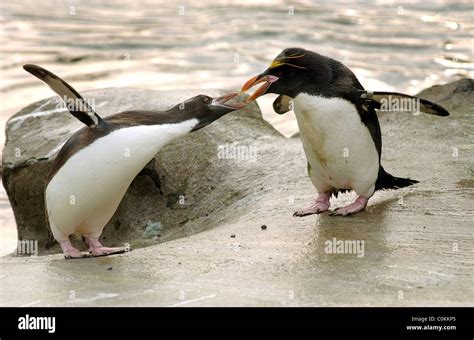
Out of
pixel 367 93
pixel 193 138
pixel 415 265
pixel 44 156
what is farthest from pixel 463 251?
pixel 44 156

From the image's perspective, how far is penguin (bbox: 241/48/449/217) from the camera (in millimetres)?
5930

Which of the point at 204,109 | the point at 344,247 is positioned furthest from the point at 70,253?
the point at 344,247

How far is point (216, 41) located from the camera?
17.2 meters

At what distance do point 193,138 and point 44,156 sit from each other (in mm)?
1242

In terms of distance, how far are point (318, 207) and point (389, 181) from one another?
546mm

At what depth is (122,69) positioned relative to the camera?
602 inches

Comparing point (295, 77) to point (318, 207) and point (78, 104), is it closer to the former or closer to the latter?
point (318, 207)

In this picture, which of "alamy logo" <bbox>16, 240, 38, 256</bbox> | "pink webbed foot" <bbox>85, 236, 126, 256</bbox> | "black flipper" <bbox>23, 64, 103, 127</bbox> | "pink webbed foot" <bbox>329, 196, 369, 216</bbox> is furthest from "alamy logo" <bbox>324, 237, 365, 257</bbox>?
"alamy logo" <bbox>16, 240, 38, 256</bbox>

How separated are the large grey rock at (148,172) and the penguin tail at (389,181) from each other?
1258 mm

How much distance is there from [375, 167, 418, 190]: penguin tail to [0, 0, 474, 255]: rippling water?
533 centimetres

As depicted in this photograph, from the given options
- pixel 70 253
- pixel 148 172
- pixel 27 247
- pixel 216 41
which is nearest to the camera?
pixel 70 253

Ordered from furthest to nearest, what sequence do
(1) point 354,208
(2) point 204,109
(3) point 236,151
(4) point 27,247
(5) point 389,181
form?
(4) point 27,247 < (3) point 236,151 < (5) point 389,181 < (1) point 354,208 < (2) point 204,109
